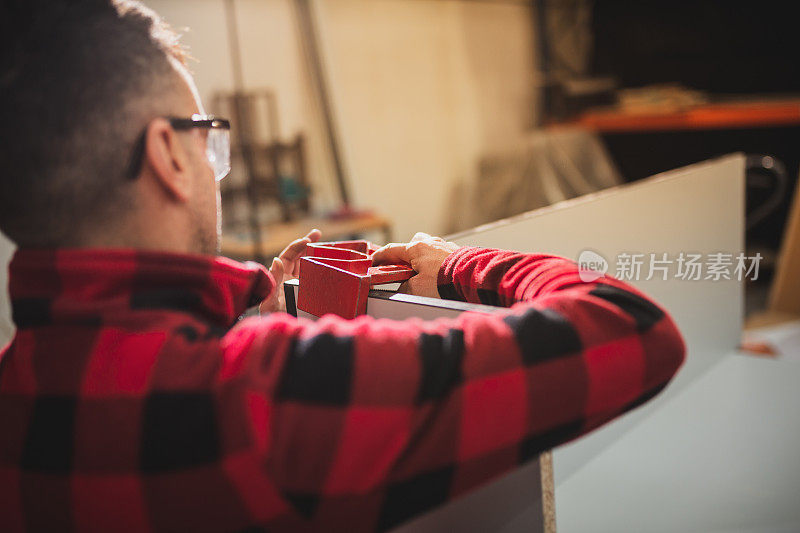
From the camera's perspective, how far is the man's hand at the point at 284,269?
91cm

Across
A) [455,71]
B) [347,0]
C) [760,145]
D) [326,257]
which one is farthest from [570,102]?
[326,257]

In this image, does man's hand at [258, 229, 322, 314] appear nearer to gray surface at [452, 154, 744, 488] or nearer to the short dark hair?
gray surface at [452, 154, 744, 488]

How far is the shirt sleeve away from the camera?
50cm

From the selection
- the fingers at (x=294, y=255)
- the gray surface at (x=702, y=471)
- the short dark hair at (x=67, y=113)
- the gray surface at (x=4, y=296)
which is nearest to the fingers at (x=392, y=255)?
the fingers at (x=294, y=255)

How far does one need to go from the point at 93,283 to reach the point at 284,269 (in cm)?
37

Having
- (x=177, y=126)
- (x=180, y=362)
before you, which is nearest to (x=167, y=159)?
(x=177, y=126)

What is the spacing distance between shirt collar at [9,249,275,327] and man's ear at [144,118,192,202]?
7 cm

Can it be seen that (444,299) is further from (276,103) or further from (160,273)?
(276,103)

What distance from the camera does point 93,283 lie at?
555mm

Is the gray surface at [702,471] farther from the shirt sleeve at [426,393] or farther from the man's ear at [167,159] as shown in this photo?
the man's ear at [167,159]

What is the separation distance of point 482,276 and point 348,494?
0.97 feet

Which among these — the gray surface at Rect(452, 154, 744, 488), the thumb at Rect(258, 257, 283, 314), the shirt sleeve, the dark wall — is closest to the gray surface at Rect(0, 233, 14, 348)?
the thumb at Rect(258, 257, 283, 314)

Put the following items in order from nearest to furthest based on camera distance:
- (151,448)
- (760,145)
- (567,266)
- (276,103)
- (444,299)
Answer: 1. (151,448)
2. (567,266)
3. (444,299)
4. (276,103)
5. (760,145)

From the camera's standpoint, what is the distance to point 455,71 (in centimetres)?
414
